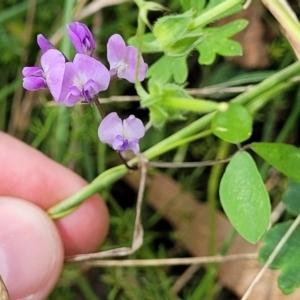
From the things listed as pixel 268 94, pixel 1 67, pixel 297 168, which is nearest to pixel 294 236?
pixel 297 168

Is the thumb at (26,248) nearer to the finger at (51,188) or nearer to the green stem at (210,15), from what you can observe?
the finger at (51,188)

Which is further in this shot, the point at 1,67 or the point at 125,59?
the point at 1,67

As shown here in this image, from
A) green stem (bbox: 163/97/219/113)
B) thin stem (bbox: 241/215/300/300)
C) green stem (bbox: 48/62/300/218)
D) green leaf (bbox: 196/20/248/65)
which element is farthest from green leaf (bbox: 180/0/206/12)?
thin stem (bbox: 241/215/300/300)

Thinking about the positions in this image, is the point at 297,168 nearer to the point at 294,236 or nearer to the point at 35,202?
the point at 294,236

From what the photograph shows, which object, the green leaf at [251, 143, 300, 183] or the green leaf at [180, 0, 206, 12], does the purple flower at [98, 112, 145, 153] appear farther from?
the green leaf at [180, 0, 206, 12]

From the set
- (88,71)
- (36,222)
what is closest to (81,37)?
(88,71)

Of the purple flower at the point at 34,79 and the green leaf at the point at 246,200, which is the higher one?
the purple flower at the point at 34,79

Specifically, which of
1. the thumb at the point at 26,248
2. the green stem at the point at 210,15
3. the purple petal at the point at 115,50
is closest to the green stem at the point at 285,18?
the green stem at the point at 210,15
